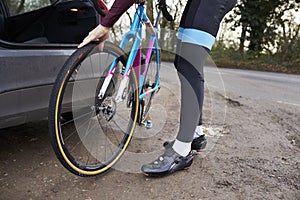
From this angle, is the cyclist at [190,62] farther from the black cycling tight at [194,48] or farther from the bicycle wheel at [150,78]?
the bicycle wheel at [150,78]

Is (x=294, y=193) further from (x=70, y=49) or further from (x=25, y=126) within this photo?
(x=25, y=126)

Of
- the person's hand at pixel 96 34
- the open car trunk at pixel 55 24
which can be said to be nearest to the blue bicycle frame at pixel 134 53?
the person's hand at pixel 96 34

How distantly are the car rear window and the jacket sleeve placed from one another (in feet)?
4.93

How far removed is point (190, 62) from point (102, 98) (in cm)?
62

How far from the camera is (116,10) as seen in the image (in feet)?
5.63

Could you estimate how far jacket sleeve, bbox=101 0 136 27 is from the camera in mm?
1703

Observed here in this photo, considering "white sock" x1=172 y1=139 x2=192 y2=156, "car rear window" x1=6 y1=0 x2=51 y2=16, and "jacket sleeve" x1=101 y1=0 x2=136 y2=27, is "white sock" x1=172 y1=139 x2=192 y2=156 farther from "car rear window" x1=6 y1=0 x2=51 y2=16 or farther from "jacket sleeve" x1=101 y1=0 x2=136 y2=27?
"car rear window" x1=6 y1=0 x2=51 y2=16

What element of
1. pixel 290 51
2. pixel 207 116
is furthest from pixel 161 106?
pixel 290 51

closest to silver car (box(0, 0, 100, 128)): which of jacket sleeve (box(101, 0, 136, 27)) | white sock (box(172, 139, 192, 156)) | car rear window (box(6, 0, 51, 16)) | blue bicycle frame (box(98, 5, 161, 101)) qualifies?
car rear window (box(6, 0, 51, 16))

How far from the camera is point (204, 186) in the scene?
1960 mm

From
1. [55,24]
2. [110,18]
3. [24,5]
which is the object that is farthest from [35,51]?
[24,5]

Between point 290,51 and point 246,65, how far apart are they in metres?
2.19

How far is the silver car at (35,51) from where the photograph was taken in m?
1.73

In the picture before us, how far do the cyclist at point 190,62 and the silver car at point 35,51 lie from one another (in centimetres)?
44
